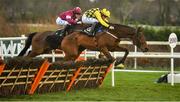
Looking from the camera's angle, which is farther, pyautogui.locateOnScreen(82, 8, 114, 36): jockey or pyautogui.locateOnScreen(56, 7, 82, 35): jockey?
pyautogui.locateOnScreen(56, 7, 82, 35): jockey

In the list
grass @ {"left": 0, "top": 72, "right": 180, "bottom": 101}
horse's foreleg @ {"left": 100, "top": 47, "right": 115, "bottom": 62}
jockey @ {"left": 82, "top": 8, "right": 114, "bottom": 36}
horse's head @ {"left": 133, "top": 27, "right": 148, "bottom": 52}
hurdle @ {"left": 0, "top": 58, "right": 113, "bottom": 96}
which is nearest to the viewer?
hurdle @ {"left": 0, "top": 58, "right": 113, "bottom": 96}

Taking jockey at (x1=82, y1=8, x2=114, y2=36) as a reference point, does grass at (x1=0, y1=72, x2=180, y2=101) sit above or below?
below

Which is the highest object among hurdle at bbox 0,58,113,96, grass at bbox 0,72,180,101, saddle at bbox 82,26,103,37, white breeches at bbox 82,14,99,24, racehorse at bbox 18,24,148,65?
white breeches at bbox 82,14,99,24

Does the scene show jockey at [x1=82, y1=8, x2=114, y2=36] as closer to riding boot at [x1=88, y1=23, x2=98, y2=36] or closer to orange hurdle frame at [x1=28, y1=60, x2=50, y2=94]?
riding boot at [x1=88, y1=23, x2=98, y2=36]

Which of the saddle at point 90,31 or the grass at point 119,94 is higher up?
the saddle at point 90,31

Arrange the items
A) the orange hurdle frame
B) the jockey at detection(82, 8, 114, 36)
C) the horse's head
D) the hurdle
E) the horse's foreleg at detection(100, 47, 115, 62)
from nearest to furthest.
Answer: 1. the hurdle
2. the orange hurdle frame
3. the horse's foreleg at detection(100, 47, 115, 62)
4. the jockey at detection(82, 8, 114, 36)
5. the horse's head

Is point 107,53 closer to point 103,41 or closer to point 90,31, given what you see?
point 103,41

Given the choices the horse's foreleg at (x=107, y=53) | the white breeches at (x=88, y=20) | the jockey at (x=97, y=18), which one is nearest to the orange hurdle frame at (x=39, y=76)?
the horse's foreleg at (x=107, y=53)

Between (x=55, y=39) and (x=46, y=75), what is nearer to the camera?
(x=46, y=75)

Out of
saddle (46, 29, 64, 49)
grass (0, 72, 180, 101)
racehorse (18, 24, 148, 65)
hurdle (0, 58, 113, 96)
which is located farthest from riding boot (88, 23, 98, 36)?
hurdle (0, 58, 113, 96)

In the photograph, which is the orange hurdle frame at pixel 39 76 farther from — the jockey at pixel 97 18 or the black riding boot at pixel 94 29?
the black riding boot at pixel 94 29

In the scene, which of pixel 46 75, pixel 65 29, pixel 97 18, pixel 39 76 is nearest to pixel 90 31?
pixel 97 18

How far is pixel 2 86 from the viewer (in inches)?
431

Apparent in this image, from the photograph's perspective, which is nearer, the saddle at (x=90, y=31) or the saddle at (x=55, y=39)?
the saddle at (x=90, y=31)
